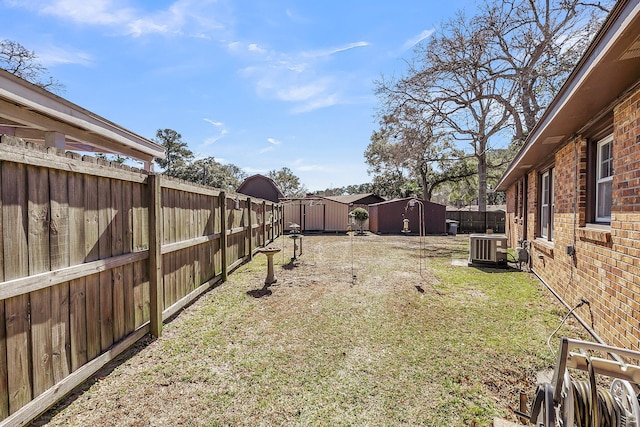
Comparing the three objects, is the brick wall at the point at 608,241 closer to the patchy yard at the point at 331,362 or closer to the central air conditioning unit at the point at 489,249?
the patchy yard at the point at 331,362

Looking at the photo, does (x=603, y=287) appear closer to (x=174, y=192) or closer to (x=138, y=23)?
(x=174, y=192)

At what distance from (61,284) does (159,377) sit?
1.22m

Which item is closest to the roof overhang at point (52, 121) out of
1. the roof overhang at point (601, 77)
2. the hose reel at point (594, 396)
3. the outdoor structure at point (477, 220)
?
the hose reel at point (594, 396)

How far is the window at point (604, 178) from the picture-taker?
3650 millimetres

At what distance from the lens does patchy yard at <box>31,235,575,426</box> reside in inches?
87.7

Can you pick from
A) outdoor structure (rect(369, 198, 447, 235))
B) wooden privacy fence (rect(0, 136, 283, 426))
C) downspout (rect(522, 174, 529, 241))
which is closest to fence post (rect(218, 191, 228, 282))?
wooden privacy fence (rect(0, 136, 283, 426))

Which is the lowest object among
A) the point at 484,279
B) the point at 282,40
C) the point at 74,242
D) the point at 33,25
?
the point at 484,279

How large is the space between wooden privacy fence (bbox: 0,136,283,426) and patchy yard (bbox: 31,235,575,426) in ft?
1.03

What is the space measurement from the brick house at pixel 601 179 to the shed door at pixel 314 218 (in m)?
16.9

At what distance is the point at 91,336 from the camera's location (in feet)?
8.43

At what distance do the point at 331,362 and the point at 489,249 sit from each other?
22.9 feet

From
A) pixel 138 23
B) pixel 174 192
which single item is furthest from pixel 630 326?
pixel 138 23

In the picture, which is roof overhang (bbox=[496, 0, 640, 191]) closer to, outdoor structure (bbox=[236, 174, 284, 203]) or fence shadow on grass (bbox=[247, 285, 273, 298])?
Result: fence shadow on grass (bbox=[247, 285, 273, 298])

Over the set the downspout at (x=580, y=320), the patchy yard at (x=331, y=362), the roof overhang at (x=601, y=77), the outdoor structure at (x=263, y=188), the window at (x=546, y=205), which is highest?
the outdoor structure at (x=263, y=188)
